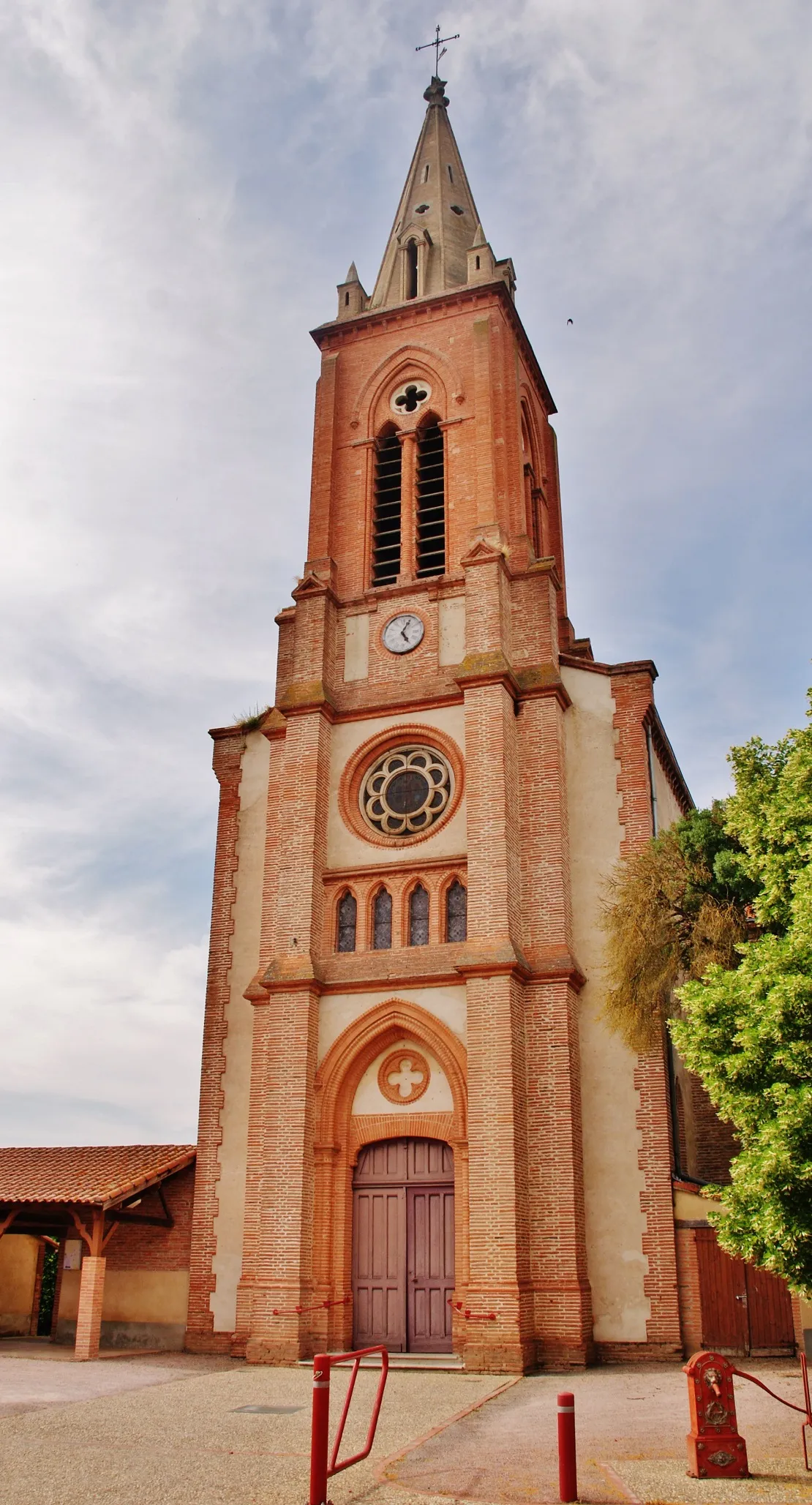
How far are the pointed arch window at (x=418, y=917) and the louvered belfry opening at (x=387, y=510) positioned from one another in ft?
21.7

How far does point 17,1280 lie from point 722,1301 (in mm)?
14439

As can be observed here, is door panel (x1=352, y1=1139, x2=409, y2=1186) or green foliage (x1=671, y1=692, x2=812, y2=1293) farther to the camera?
door panel (x1=352, y1=1139, x2=409, y2=1186)

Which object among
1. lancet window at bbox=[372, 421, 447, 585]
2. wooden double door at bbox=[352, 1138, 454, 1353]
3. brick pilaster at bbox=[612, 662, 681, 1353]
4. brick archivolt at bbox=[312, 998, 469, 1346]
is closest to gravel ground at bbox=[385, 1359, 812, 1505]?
brick pilaster at bbox=[612, 662, 681, 1353]

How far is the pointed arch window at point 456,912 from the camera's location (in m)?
19.8

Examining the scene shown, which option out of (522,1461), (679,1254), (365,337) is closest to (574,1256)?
(679,1254)

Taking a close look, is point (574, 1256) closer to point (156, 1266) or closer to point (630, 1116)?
point (630, 1116)

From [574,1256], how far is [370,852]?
7307 mm

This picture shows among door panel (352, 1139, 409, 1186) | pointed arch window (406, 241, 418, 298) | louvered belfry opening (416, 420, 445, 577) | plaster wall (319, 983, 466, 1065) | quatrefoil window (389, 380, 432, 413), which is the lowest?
door panel (352, 1139, 409, 1186)

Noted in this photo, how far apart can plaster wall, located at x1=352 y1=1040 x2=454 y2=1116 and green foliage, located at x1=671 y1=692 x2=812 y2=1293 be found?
6.80 m

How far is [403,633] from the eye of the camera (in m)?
22.6

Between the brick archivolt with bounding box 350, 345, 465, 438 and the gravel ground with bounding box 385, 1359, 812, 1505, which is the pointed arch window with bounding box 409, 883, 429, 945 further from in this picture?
the brick archivolt with bounding box 350, 345, 465, 438

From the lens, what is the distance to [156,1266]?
20.2 meters

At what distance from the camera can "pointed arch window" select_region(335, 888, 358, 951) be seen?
20469mm

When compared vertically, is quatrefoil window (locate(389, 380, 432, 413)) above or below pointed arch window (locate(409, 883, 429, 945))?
above
